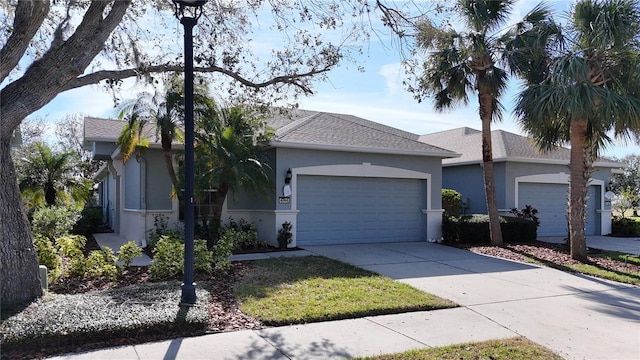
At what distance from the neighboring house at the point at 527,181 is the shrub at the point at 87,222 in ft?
47.3

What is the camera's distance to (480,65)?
13.8 meters

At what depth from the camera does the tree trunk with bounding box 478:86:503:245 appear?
1418 cm

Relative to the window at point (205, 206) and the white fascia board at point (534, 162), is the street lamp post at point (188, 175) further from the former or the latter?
the white fascia board at point (534, 162)

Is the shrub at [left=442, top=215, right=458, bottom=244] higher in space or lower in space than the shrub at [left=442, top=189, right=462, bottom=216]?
lower

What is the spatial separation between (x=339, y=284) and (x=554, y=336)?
3.66 meters

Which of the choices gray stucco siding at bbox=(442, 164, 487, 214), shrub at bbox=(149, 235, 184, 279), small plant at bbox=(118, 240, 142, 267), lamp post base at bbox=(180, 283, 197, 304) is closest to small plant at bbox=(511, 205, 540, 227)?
gray stucco siding at bbox=(442, 164, 487, 214)

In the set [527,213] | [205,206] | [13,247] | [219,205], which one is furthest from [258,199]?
[527,213]

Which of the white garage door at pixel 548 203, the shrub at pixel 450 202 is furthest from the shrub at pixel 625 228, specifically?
the shrub at pixel 450 202

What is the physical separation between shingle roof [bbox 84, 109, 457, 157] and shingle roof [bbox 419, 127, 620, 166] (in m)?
3.26

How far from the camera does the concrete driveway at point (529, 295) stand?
6121mm

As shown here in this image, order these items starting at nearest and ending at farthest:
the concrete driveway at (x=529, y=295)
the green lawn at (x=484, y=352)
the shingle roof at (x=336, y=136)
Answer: the green lawn at (x=484, y=352) < the concrete driveway at (x=529, y=295) < the shingle roof at (x=336, y=136)

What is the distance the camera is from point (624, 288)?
31.2 ft

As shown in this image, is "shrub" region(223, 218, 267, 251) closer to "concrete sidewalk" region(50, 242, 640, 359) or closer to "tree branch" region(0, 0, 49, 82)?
"concrete sidewalk" region(50, 242, 640, 359)

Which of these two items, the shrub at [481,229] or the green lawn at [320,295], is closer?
the green lawn at [320,295]
